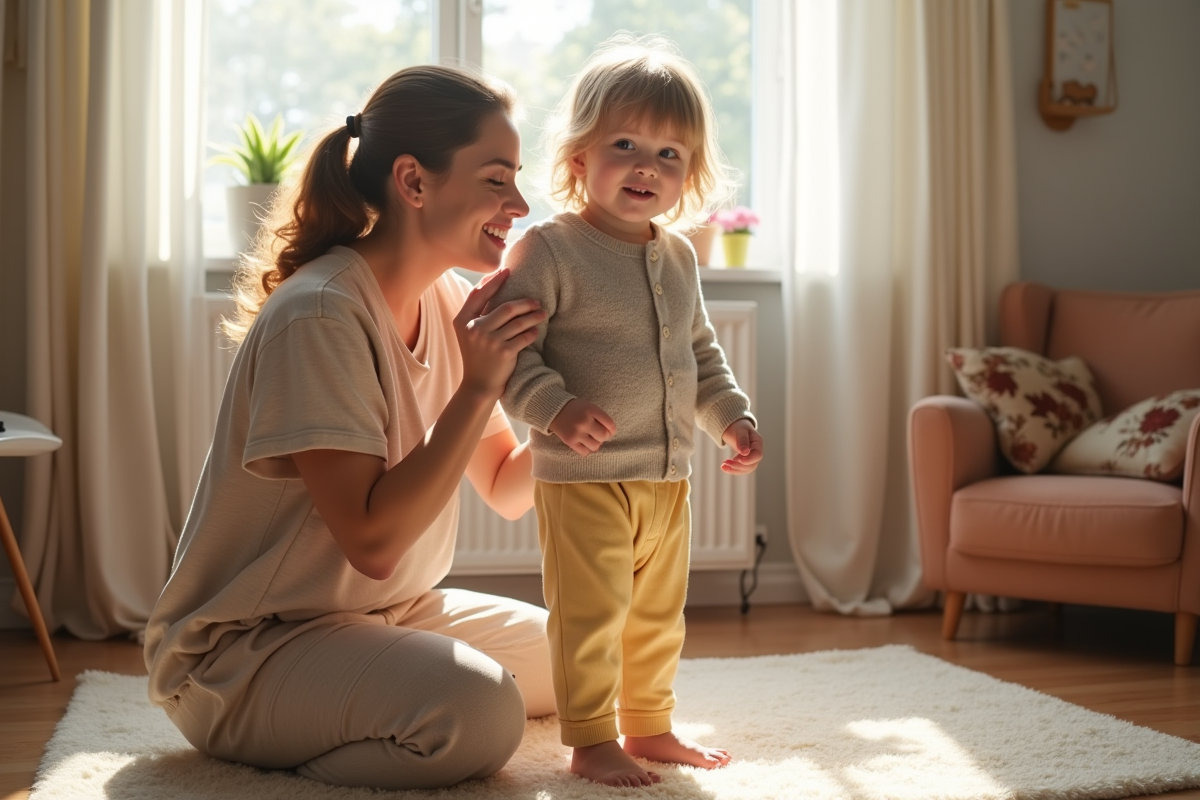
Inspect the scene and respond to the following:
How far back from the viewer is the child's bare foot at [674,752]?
1667 millimetres

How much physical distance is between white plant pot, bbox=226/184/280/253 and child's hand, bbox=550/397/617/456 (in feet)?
5.42

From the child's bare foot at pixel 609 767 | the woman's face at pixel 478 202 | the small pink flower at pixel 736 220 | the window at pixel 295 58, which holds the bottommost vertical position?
the child's bare foot at pixel 609 767

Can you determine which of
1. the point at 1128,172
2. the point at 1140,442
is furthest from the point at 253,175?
the point at 1128,172

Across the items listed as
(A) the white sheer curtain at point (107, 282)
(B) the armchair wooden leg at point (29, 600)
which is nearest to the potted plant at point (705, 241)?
(A) the white sheer curtain at point (107, 282)

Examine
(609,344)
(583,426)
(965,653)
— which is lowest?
(965,653)

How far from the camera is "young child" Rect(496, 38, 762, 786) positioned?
1575 mm

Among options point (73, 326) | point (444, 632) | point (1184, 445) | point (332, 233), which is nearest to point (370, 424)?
point (332, 233)

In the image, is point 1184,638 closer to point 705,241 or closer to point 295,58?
point 705,241

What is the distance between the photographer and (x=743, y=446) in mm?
1702

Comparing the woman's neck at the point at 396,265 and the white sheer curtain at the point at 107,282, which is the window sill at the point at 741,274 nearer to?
the white sheer curtain at the point at 107,282

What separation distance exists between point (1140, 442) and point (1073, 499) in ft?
0.87

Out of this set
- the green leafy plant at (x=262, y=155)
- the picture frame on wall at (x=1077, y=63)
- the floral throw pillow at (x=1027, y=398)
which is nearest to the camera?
the floral throw pillow at (x=1027, y=398)

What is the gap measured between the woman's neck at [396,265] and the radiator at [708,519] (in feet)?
4.28

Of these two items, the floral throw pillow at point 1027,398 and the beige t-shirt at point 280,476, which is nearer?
the beige t-shirt at point 280,476
